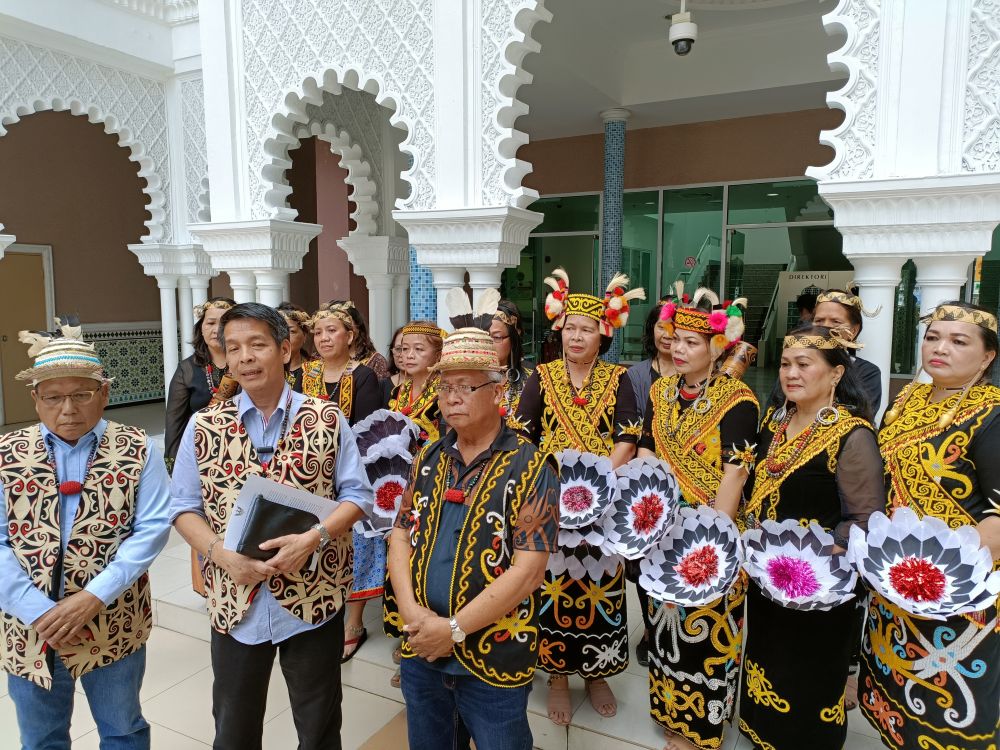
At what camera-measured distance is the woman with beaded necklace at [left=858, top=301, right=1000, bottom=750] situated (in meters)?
1.77

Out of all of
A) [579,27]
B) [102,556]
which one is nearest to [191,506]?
[102,556]

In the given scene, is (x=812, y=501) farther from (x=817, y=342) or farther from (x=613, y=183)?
(x=613, y=183)

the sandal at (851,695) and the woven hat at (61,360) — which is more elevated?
the woven hat at (61,360)

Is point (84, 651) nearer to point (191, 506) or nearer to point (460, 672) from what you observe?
point (191, 506)

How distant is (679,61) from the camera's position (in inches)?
245

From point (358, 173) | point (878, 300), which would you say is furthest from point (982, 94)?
point (358, 173)

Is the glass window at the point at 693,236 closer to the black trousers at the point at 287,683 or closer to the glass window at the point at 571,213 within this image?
the glass window at the point at 571,213

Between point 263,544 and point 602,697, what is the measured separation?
1.50 metres

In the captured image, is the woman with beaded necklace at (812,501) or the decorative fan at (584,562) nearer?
the woman with beaded necklace at (812,501)

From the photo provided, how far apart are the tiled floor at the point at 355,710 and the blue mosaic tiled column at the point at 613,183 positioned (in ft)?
13.8

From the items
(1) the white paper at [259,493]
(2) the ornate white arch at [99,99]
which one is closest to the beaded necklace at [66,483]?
(1) the white paper at [259,493]

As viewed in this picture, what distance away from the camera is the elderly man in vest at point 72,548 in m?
1.70

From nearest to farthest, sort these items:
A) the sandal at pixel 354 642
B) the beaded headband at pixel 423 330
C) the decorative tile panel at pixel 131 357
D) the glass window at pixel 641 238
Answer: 1. the beaded headband at pixel 423 330
2. the sandal at pixel 354 642
3. the glass window at pixel 641 238
4. the decorative tile panel at pixel 131 357

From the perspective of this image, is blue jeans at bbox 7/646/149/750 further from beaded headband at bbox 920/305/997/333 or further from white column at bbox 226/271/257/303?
white column at bbox 226/271/257/303
